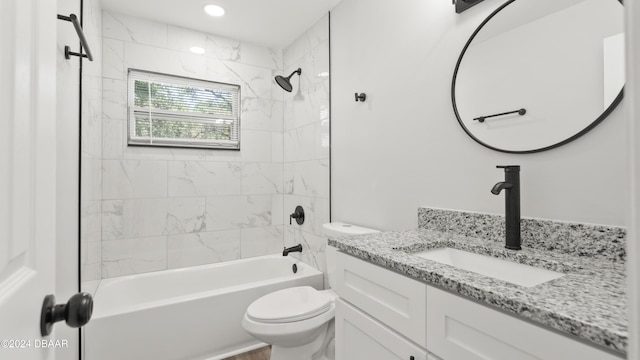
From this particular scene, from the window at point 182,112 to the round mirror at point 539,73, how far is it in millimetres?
2133

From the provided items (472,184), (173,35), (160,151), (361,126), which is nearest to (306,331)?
(472,184)

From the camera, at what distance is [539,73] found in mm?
1093

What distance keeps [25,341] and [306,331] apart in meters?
1.33

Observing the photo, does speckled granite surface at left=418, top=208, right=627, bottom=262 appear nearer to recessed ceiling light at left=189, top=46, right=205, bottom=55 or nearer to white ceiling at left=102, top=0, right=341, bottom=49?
white ceiling at left=102, top=0, right=341, bottom=49

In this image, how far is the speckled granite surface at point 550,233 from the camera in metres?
0.90

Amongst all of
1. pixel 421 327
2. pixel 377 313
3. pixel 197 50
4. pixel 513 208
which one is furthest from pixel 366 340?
pixel 197 50

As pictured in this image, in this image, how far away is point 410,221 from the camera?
163cm

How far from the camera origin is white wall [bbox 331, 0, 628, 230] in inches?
38.8

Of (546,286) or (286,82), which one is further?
(286,82)

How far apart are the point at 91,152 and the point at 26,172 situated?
5.62 ft

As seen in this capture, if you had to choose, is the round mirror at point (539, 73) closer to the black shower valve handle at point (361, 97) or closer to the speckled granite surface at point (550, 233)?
the speckled granite surface at point (550, 233)

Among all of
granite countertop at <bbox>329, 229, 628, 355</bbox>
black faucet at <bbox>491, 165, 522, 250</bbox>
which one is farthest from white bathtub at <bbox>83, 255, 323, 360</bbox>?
black faucet at <bbox>491, 165, 522, 250</bbox>

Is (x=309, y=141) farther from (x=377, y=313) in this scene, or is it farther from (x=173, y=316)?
(x=377, y=313)

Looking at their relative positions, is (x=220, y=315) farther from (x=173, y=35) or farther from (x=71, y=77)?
(x=173, y=35)
